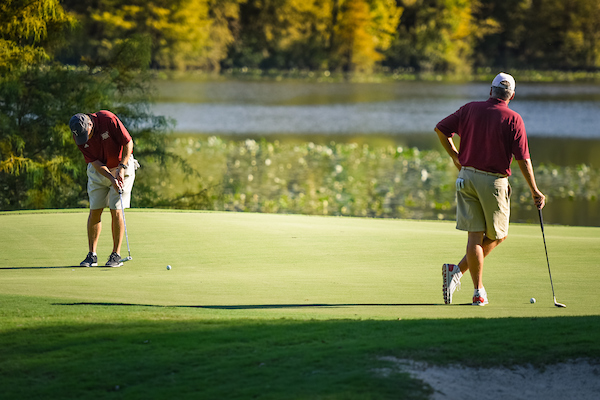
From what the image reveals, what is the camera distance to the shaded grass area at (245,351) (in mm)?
3533

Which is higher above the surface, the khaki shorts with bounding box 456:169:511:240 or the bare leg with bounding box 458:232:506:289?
the khaki shorts with bounding box 456:169:511:240

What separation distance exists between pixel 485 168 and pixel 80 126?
11.0ft

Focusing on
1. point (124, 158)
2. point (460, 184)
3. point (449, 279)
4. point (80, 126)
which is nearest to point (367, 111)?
point (124, 158)

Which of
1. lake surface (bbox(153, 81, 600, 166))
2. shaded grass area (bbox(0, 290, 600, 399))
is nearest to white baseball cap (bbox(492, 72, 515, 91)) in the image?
shaded grass area (bbox(0, 290, 600, 399))

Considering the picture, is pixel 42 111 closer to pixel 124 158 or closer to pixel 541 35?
pixel 124 158

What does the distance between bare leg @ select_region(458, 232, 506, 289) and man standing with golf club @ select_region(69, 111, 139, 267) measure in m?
3.05

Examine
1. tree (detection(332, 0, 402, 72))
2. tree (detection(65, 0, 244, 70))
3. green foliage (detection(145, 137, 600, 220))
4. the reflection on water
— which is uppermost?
tree (detection(332, 0, 402, 72))

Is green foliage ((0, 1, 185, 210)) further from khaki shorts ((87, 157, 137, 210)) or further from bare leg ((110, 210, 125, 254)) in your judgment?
bare leg ((110, 210, 125, 254))

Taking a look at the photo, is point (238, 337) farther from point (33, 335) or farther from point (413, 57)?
point (413, 57)

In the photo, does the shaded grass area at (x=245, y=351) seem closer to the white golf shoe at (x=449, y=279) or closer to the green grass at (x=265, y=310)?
the green grass at (x=265, y=310)

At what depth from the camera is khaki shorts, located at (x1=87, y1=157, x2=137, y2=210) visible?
682 centimetres

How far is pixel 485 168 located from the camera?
5543 millimetres

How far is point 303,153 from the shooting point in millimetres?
25875

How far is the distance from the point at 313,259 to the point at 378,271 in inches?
28.3
